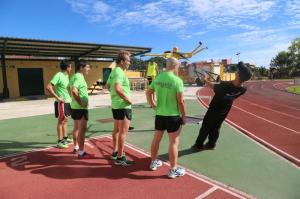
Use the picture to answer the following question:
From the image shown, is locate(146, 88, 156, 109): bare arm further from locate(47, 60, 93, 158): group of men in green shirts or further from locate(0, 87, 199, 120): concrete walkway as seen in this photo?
locate(0, 87, 199, 120): concrete walkway

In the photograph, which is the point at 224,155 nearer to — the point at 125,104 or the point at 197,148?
the point at 197,148

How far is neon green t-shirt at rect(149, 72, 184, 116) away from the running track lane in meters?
1.06

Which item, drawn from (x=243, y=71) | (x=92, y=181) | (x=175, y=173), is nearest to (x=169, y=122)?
(x=175, y=173)

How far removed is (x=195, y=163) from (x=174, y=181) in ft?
3.02

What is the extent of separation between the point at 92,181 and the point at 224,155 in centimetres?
264

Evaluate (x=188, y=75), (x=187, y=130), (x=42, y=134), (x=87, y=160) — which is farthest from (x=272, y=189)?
(x=188, y=75)

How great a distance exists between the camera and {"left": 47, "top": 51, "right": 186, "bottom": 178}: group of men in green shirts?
14.4 feet

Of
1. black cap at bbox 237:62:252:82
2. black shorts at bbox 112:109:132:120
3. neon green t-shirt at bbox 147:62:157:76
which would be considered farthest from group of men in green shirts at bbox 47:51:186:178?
neon green t-shirt at bbox 147:62:157:76

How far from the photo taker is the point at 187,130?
25.8ft

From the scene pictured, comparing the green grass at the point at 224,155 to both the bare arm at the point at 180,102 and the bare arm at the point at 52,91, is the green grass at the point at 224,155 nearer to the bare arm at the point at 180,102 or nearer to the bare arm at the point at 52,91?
the bare arm at the point at 180,102

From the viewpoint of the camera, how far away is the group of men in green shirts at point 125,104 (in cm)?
439

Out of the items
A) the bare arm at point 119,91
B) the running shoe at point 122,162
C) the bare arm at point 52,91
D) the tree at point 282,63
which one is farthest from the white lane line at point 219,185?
the tree at point 282,63

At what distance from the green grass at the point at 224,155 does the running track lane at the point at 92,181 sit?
1.25ft

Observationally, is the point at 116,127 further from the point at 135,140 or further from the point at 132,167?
the point at 135,140
